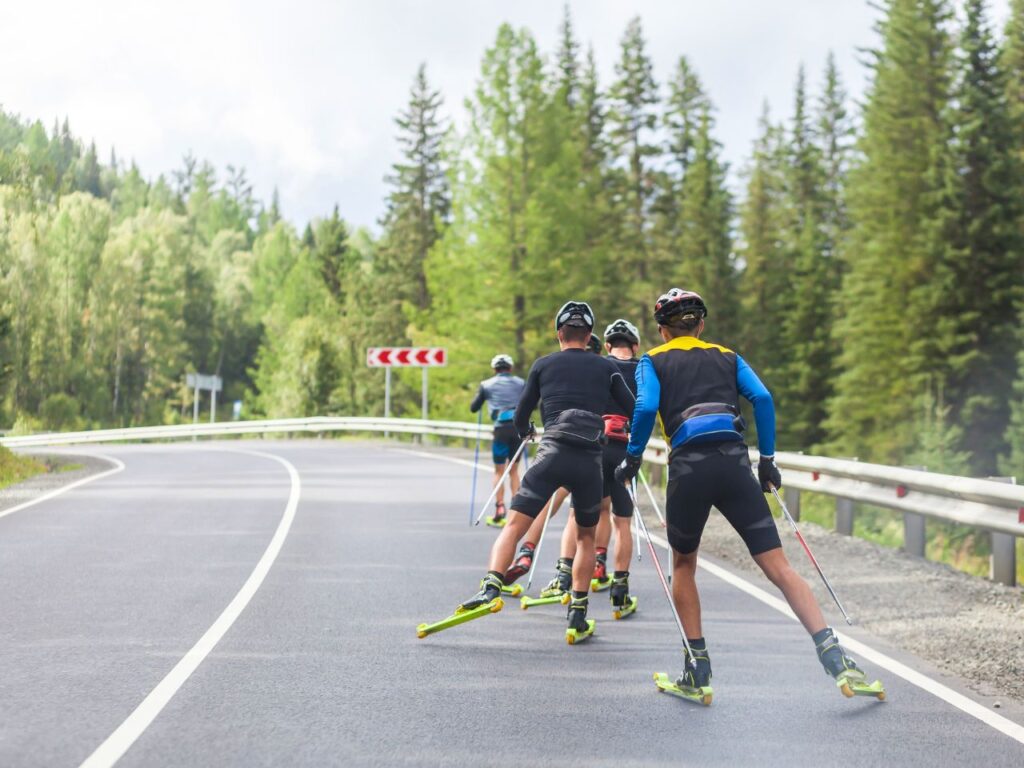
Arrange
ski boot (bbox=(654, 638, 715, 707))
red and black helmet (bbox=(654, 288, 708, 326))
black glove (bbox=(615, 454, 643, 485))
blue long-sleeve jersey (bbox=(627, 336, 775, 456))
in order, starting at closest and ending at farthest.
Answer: ski boot (bbox=(654, 638, 715, 707)) < blue long-sleeve jersey (bbox=(627, 336, 775, 456)) < red and black helmet (bbox=(654, 288, 708, 326)) < black glove (bbox=(615, 454, 643, 485))

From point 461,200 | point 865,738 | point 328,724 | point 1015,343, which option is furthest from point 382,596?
point 1015,343

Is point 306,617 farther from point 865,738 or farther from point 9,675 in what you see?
point 865,738

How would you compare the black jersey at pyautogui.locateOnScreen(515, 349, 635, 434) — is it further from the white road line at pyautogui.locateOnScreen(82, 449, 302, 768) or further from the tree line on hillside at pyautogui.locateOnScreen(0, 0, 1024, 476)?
the tree line on hillside at pyautogui.locateOnScreen(0, 0, 1024, 476)

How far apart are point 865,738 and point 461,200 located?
3996 cm

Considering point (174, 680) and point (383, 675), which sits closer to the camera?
point (174, 680)

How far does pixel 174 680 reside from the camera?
6422 mm

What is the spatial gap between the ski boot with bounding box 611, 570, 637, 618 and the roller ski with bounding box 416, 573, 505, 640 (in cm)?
133

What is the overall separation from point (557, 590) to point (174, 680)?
11.4ft

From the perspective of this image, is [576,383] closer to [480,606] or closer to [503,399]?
[480,606]

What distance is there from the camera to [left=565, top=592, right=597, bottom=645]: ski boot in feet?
24.7

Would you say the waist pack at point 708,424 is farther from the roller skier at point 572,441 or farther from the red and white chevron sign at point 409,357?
the red and white chevron sign at point 409,357

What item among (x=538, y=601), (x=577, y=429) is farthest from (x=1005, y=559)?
(x=577, y=429)

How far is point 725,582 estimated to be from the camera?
10.2 meters

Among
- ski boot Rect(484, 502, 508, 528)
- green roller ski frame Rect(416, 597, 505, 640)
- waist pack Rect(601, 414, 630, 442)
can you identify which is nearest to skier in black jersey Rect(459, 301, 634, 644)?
green roller ski frame Rect(416, 597, 505, 640)
